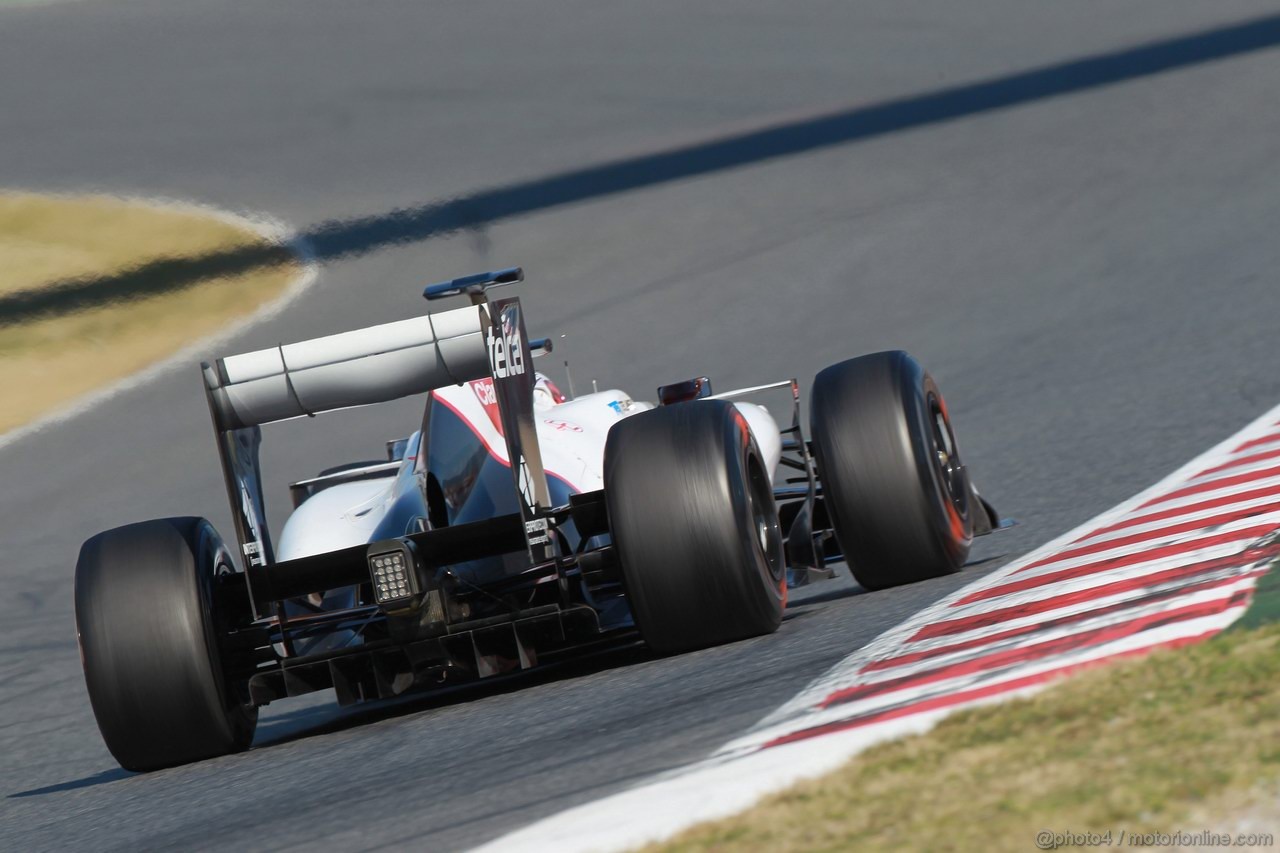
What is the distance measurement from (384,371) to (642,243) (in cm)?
1023

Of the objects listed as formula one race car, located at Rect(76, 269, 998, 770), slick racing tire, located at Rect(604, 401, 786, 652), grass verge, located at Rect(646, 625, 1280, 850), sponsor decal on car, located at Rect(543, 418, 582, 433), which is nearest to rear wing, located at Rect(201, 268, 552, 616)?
formula one race car, located at Rect(76, 269, 998, 770)

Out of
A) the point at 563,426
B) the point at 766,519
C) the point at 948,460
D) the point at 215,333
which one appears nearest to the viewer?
the point at 766,519

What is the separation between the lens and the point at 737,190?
16.7m

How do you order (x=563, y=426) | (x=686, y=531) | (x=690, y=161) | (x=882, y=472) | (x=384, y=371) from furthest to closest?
(x=690, y=161)
(x=563, y=426)
(x=882, y=472)
(x=384, y=371)
(x=686, y=531)

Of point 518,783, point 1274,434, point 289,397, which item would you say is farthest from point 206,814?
point 1274,434

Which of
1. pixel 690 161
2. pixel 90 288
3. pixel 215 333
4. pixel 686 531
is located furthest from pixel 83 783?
pixel 690 161

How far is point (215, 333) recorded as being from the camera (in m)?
15.5

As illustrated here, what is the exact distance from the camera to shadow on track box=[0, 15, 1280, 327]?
16.5 meters

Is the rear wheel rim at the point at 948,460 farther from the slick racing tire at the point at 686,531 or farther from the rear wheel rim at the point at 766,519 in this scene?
the slick racing tire at the point at 686,531

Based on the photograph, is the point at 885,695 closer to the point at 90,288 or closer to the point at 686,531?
the point at 686,531

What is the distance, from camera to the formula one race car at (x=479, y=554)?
5484mm

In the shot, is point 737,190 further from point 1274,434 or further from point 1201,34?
point 1274,434

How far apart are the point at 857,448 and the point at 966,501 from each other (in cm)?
86

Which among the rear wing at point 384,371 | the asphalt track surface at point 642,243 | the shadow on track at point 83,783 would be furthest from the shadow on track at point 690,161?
the rear wing at point 384,371
